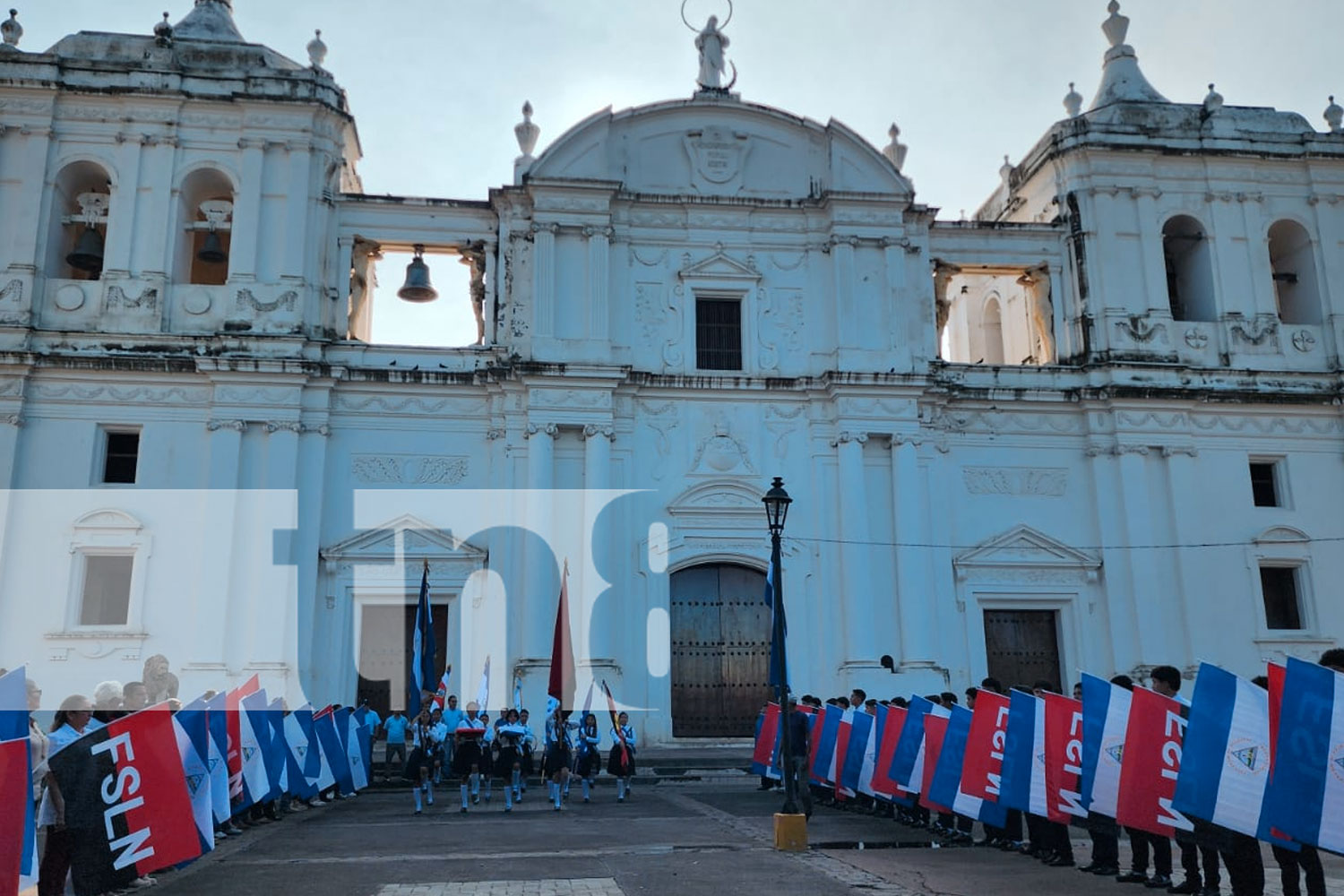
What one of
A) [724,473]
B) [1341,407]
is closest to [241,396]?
[724,473]

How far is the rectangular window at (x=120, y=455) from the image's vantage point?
23.3m

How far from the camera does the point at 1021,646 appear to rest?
2502 centimetres

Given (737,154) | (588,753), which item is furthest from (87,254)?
(588,753)

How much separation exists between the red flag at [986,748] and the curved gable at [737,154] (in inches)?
609

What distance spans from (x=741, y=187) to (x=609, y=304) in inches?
168

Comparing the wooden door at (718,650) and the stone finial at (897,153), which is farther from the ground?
the stone finial at (897,153)

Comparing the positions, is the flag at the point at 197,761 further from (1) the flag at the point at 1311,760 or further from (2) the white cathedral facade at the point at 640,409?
(2) the white cathedral facade at the point at 640,409

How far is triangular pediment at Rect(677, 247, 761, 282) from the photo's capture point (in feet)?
83.9

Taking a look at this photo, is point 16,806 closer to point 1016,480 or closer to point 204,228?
point 204,228

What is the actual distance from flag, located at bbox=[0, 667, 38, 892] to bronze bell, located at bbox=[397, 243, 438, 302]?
16.9 metres

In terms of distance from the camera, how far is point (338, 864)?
36.4 feet

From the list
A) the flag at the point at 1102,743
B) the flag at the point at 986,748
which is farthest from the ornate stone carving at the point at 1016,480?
the flag at the point at 1102,743

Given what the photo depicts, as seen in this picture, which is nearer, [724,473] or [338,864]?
[338,864]

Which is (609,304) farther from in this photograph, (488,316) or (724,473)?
(724,473)
